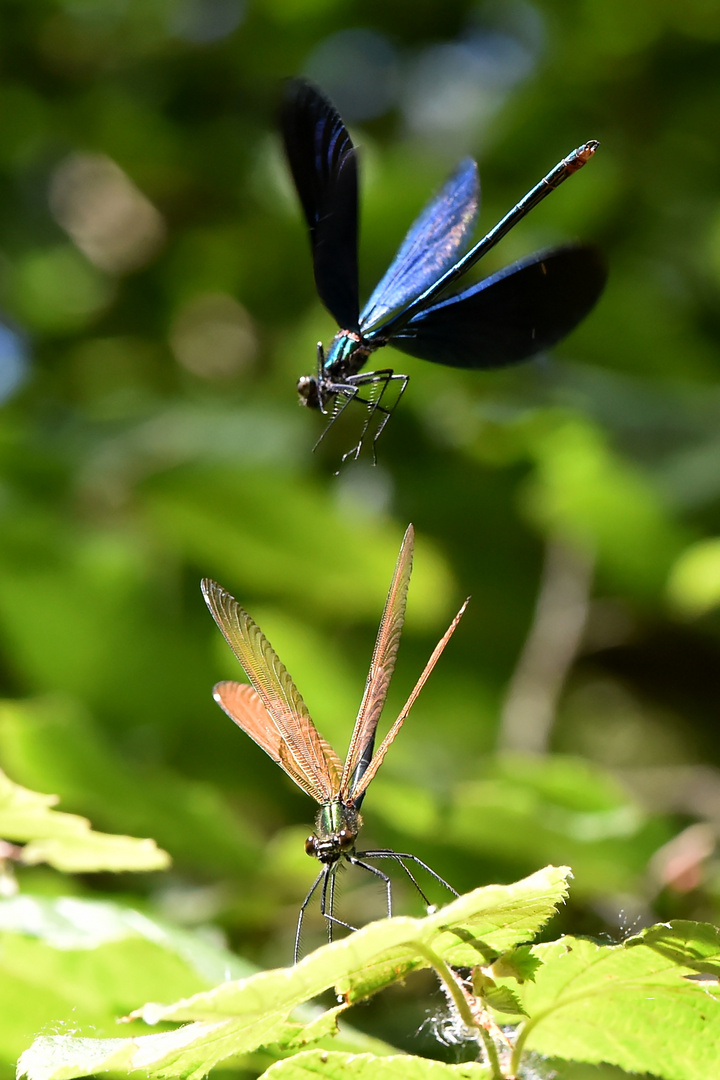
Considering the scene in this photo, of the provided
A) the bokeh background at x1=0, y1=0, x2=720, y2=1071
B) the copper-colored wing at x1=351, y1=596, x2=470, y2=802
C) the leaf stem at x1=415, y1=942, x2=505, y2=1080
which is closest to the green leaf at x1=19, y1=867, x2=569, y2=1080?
the leaf stem at x1=415, y1=942, x2=505, y2=1080

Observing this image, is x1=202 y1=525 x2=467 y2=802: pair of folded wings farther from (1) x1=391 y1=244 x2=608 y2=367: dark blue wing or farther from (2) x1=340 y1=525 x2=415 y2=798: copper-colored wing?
(1) x1=391 y1=244 x2=608 y2=367: dark blue wing

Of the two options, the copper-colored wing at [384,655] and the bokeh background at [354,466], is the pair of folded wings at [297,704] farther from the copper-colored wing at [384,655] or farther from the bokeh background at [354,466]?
the bokeh background at [354,466]

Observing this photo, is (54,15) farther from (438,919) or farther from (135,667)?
(438,919)

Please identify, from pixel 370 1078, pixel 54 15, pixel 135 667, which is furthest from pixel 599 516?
pixel 54 15

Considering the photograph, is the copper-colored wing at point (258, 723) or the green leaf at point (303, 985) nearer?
the green leaf at point (303, 985)

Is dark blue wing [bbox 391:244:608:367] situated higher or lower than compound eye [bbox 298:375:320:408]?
higher

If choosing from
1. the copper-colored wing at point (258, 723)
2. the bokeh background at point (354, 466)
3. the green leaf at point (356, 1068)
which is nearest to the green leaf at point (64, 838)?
the copper-colored wing at point (258, 723)
